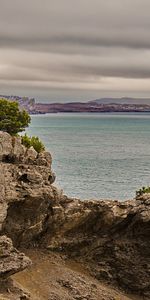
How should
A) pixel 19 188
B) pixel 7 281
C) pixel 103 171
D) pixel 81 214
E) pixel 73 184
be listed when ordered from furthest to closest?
pixel 103 171 → pixel 73 184 → pixel 81 214 → pixel 19 188 → pixel 7 281

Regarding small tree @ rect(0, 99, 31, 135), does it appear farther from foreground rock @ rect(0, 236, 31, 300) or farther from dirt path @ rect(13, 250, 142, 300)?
foreground rock @ rect(0, 236, 31, 300)

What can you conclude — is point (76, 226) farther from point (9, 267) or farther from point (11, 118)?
point (11, 118)

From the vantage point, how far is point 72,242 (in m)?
55.2

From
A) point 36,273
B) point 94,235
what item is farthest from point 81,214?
point 36,273

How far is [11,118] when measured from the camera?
6756 centimetres

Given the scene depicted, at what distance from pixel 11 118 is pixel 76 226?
66.3 ft

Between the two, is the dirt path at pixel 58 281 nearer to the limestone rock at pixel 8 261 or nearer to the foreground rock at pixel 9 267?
the foreground rock at pixel 9 267

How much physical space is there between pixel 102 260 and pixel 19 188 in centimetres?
1372

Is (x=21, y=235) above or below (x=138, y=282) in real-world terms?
above

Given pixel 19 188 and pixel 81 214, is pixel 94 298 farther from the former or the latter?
pixel 19 188

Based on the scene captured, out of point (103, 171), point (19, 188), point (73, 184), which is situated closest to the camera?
point (19, 188)

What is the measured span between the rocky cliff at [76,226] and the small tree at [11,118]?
38.4 feet

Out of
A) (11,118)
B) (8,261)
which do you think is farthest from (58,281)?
(11,118)

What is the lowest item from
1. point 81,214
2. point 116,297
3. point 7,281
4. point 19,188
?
point 116,297
